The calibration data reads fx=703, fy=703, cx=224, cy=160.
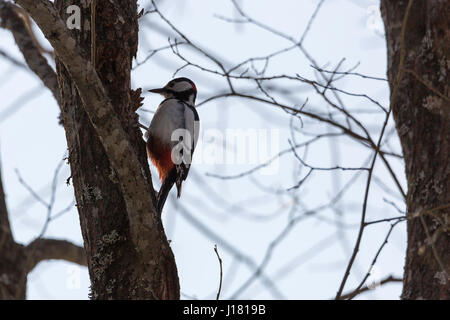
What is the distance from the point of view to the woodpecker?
5.26 m

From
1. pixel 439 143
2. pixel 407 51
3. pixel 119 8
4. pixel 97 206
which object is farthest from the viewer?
pixel 407 51

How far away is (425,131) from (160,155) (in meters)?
2.03

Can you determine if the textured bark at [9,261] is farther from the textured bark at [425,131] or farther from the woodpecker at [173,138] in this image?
the textured bark at [425,131]

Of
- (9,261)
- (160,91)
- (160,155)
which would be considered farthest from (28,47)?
(9,261)

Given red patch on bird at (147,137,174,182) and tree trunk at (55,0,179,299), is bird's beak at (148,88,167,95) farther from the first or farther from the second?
tree trunk at (55,0,179,299)

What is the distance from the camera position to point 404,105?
441 centimetres

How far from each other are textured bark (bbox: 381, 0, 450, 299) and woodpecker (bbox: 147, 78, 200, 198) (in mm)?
1652

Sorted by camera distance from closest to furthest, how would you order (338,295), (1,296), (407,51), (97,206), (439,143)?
(338,295) → (97,206) → (439,143) → (407,51) → (1,296)

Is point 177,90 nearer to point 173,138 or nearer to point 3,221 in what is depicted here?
point 173,138

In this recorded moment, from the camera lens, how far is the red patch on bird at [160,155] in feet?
17.3
